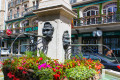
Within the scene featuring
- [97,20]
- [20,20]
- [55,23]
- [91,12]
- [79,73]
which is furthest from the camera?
[20,20]

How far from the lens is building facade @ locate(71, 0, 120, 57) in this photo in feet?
48.5

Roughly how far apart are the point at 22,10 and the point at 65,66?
26.8 meters

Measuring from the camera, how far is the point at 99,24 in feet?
48.9

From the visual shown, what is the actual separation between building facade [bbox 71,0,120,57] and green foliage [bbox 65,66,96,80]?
12.3 meters

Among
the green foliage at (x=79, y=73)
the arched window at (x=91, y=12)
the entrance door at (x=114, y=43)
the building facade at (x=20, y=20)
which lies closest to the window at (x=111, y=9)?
the arched window at (x=91, y=12)

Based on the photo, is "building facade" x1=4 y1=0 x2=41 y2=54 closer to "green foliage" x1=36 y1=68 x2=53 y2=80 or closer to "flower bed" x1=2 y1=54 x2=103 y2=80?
"flower bed" x1=2 y1=54 x2=103 y2=80

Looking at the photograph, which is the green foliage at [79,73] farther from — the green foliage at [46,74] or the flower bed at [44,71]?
the green foliage at [46,74]

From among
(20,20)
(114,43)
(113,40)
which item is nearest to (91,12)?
(113,40)

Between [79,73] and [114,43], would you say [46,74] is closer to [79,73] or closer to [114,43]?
[79,73]

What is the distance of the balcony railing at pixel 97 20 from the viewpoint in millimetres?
14333

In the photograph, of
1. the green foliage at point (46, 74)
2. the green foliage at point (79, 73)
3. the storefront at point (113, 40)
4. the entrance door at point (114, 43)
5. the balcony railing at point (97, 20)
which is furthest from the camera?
the entrance door at point (114, 43)

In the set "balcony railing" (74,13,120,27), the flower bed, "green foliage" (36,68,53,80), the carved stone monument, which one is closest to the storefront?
"balcony railing" (74,13,120,27)

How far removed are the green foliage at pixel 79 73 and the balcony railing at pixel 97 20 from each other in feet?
42.0

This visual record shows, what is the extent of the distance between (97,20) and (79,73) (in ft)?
45.9
